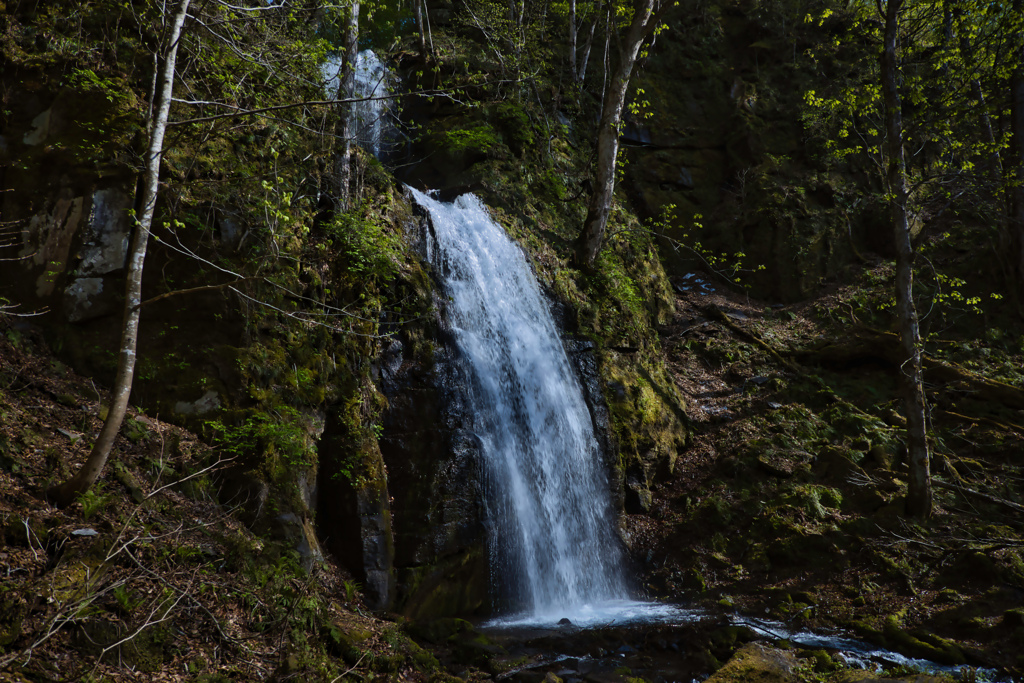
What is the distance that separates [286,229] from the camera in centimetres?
755

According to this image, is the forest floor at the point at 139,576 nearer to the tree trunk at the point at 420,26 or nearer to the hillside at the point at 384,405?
the hillside at the point at 384,405

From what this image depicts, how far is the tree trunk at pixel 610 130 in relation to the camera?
459 inches

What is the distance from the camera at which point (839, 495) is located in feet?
33.7

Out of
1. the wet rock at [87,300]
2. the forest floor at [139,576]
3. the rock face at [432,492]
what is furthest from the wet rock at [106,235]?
the rock face at [432,492]

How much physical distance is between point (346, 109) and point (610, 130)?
555 centimetres

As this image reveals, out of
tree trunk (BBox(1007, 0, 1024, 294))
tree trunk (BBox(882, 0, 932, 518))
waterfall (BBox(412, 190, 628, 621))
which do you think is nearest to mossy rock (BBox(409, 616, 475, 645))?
waterfall (BBox(412, 190, 628, 621))

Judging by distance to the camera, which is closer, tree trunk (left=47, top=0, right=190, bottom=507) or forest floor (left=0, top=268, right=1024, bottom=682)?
forest floor (left=0, top=268, right=1024, bottom=682)

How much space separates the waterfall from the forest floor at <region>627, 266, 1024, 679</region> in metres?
1.47

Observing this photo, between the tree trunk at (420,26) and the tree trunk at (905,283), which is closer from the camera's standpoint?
the tree trunk at (905,283)

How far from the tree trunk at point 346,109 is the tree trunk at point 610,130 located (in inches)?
208

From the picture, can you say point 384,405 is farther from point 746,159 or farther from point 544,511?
point 746,159

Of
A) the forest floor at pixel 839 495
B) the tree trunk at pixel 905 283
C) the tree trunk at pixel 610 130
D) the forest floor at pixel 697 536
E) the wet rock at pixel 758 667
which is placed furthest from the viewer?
the tree trunk at pixel 610 130

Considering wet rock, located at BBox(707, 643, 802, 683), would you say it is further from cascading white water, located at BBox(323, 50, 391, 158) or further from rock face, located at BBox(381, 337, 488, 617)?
cascading white water, located at BBox(323, 50, 391, 158)

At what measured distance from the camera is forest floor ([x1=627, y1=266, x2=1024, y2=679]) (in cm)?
777
